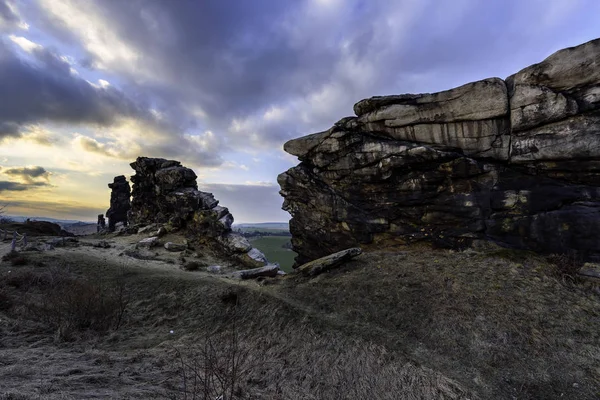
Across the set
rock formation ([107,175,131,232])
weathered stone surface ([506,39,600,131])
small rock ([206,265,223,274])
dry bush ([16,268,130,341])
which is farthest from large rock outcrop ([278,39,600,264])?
rock formation ([107,175,131,232])

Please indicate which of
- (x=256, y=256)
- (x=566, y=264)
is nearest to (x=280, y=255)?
(x=256, y=256)

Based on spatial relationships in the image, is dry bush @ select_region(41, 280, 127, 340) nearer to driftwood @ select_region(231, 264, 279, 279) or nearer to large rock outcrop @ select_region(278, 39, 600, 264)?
driftwood @ select_region(231, 264, 279, 279)

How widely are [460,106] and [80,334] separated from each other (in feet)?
87.8

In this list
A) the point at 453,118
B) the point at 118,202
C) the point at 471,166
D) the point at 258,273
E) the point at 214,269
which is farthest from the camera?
the point at 118,202

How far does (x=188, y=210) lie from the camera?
40.8m

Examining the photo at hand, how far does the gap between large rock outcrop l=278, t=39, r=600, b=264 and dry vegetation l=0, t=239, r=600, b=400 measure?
8.32ft

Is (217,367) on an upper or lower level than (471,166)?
lower

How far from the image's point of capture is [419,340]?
1197 cm

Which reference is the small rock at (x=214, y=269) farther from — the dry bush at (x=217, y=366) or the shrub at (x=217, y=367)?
the shrub at (x=217, y=367)

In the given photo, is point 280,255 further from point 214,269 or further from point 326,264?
point 326,264

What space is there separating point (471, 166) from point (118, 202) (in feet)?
274

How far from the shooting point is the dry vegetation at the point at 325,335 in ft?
29.8

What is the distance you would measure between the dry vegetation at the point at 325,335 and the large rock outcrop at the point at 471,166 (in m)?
2.54

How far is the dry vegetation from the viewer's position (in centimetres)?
909
